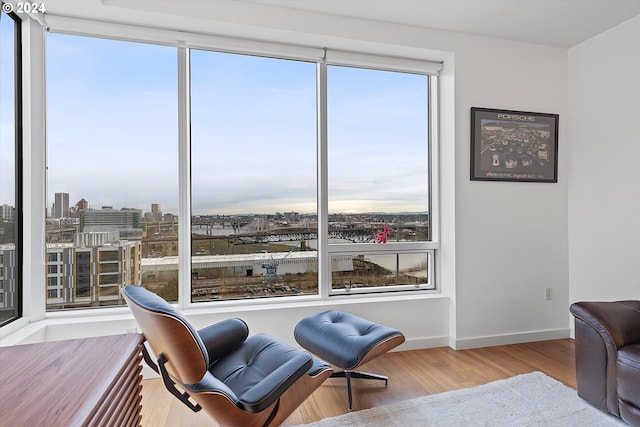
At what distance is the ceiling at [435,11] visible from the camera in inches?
99.0

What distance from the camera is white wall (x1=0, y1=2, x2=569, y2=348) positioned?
3.11 m

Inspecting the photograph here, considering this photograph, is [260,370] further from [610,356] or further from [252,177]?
[610,356]

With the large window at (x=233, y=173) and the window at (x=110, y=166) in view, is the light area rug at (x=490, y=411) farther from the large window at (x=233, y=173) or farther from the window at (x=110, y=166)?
the window at (x=110, y=166)

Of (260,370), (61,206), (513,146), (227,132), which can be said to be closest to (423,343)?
(260,370)

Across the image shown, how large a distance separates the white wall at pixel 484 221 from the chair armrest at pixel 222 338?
73cm

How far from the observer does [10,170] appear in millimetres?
2328

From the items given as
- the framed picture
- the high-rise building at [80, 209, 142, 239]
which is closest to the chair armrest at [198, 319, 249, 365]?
the high-rise building at [80, 209, 142, 239]

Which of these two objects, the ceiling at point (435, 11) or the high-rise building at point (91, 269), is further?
the high-rise building at point (91, 269)

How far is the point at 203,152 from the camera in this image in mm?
2953

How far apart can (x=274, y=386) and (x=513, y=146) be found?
294cm

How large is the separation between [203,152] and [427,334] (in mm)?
2470

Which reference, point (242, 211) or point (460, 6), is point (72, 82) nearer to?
point (242, 211)

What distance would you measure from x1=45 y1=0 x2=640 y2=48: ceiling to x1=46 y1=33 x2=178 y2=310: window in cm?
34

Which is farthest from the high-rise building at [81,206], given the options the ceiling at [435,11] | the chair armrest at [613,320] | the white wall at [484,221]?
the chair armrest at [613,320]
